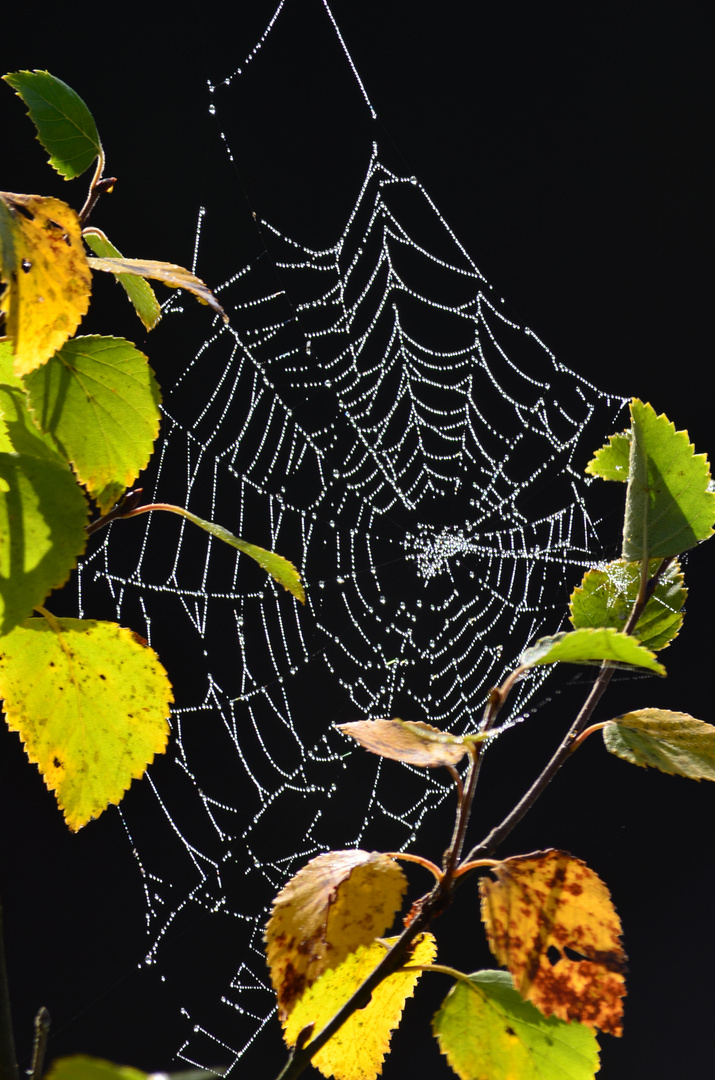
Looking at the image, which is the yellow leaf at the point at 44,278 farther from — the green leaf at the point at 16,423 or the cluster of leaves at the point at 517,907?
the cluster of leaves at the point at 517,907

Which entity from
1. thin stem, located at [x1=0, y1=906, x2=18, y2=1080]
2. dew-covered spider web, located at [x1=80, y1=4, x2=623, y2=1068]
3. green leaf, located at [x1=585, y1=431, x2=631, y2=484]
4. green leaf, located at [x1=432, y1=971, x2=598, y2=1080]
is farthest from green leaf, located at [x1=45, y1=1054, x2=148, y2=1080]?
dew-covered spider web, located at [x1=80, y1=4, x2=623, y2=1068]

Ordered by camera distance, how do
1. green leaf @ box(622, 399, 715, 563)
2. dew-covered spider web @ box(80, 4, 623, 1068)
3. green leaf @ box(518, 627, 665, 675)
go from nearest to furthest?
green leaf @ box(518, 627, 665, 675)
green leaf @ box(622, 399, 715, 563)
dew-covered spider web @ box(80, 4, 623, 1068)

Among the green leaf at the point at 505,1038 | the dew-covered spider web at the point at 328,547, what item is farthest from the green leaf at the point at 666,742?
the dew-covered spider web at the point at 328,547

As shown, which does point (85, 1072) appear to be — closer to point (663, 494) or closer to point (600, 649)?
point (600, 649)

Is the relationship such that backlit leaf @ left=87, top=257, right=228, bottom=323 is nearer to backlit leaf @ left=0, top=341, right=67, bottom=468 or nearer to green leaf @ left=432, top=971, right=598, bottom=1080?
backlit leaf @ left=0, top=341, right=67, bottom=468

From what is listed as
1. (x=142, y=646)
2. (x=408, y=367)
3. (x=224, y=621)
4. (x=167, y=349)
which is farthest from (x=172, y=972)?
(x=142, y=646)

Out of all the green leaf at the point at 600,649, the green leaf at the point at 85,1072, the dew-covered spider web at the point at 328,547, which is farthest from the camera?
the dew-covered spider web at the point at 328,547
